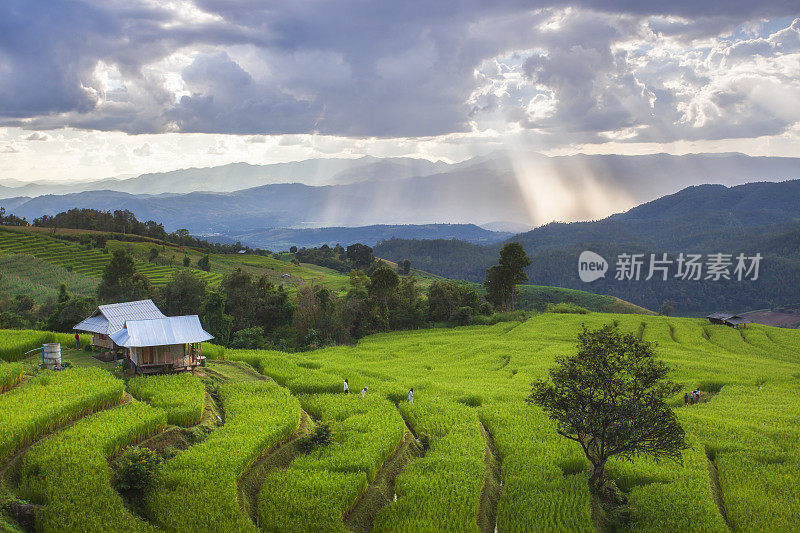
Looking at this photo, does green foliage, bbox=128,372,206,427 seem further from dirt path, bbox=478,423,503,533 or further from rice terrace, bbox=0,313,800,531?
dirt path, bbox=478,423,503,533

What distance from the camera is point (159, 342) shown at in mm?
31594

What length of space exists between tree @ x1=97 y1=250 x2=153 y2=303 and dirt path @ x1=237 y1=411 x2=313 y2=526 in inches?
2036

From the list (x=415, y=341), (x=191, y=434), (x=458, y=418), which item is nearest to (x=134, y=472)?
(x=191, y=434)

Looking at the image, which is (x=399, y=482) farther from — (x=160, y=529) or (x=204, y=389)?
(x=204, y=389)

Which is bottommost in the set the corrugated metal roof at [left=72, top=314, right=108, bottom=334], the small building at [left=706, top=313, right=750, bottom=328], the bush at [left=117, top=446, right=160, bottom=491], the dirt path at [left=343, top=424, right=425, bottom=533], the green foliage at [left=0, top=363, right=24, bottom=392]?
the small building at [left=706, top=313, right=750, bottom=328]

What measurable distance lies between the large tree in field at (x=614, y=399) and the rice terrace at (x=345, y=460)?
2459 millimetres

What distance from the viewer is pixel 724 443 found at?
27.3 m

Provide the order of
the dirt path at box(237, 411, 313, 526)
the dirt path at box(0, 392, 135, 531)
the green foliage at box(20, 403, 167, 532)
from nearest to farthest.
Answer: the green foliage at box(20, 403, 167, 532) < the dirt path at box(0, 392, 135, 531) < the dirt path at box(237, 411, 313, 526)

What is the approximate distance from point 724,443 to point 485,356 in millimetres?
30044

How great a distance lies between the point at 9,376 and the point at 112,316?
970 centimetres

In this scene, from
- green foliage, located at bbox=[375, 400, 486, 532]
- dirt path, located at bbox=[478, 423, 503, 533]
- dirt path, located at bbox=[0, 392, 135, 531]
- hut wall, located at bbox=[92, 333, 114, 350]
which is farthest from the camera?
hut wall, located at bbox=[92, 333, 114, 350]

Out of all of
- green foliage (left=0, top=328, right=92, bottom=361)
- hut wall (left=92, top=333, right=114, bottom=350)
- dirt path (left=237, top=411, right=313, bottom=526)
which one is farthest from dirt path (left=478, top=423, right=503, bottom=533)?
green foliage (left=0, top=328, right=92, bottom=361)

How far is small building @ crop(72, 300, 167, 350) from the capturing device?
118 ft

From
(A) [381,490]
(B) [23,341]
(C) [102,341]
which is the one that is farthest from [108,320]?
(A) [381,490]
